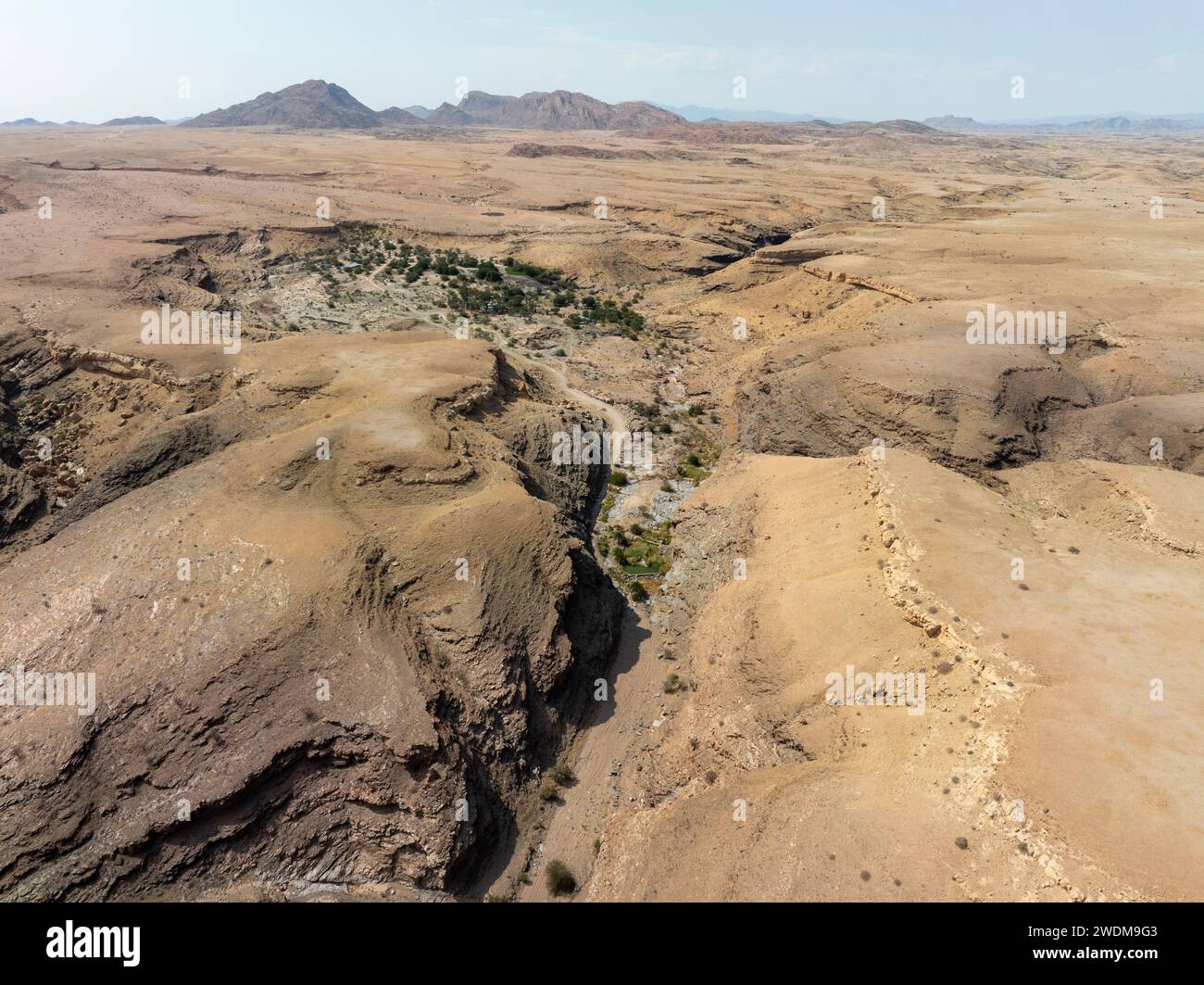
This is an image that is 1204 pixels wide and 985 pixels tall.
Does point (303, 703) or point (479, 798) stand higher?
point (303, 703)

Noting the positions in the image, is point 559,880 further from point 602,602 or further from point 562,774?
point 602,602

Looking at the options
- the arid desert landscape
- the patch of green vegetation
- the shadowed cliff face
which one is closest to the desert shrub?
the arid desert landscape

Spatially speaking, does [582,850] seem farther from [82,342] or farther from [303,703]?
[82,342]

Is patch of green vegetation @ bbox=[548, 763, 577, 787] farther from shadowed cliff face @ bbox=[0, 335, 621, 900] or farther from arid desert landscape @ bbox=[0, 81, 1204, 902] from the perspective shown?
shadowed cliff face @ bbox=[0, 335, 621, 900]

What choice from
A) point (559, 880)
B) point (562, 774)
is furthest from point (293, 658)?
point (559, 880)

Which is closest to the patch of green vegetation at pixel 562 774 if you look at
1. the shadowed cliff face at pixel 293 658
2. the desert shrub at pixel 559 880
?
the shadowed cliff face at pixel 293 658
